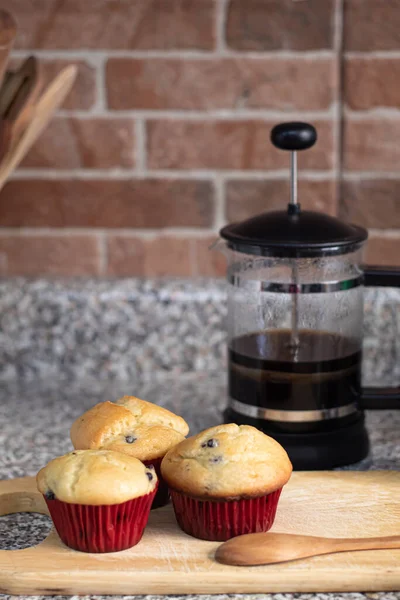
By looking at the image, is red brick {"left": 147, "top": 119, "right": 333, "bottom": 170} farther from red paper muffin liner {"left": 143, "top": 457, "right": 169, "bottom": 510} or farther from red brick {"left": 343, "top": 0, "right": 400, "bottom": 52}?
red paper muffin liner {"left": 143, "top": 457, "right": 169, "bottom": 510}

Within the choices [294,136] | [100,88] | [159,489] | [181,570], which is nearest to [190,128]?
[100,88]

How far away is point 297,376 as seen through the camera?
979mm

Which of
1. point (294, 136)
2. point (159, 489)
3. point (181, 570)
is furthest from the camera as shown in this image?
point (294, 136)

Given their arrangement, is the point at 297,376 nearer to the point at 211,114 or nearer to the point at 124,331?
the point at 124,331

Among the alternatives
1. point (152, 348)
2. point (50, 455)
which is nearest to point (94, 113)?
point (152, 348)

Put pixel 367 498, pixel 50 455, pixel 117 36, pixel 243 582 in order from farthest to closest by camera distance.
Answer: pixel 117 36 → pixel 50 455 → pixel 367 498 → pixel 243 582

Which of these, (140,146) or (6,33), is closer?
(6,33)

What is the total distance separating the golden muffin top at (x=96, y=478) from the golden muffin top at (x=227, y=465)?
29mm

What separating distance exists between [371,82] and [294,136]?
1.35 ft

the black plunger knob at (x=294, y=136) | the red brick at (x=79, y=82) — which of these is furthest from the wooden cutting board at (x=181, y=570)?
the red brick at (x=79, y=82)

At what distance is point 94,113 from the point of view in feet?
4.43

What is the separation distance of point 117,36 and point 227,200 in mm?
294

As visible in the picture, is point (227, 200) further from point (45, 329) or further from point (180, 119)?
point (45, 329)

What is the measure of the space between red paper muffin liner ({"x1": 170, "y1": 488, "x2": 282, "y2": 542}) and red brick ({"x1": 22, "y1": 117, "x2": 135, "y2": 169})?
0.69 metres
